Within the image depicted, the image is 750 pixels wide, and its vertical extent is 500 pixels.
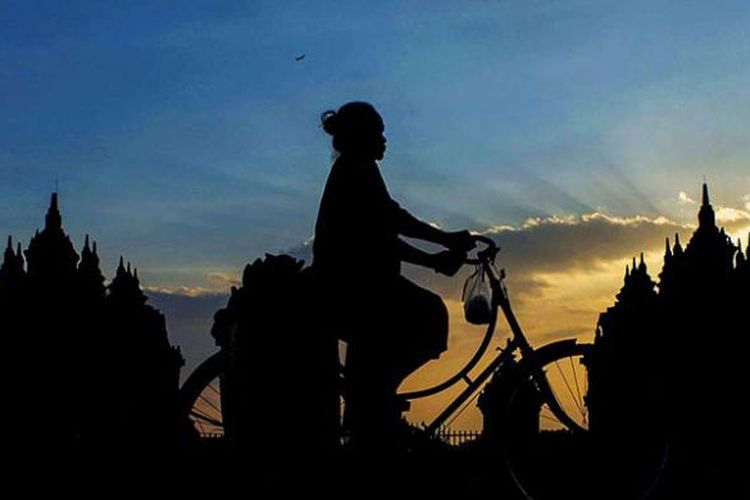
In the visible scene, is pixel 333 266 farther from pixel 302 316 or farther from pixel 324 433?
pixel 324 433

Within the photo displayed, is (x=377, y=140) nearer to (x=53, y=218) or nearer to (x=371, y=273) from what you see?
(x=371, y=273)

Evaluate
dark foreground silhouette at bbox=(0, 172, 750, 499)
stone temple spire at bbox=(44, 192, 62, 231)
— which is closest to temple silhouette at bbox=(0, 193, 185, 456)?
stone temple spire at bbox=(44, 192, 62, 231)

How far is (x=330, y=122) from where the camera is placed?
42.4ft

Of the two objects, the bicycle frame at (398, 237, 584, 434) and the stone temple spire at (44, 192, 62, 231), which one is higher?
the stone temple spire at (44, 192, 62, 231)

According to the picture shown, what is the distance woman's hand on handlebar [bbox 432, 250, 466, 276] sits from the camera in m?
12.9

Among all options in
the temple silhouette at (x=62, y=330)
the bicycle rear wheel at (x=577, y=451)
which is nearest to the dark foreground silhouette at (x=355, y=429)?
the bicycle rear wheel at (x=577, y=451)

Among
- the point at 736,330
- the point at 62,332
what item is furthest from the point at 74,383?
the point at 736,330

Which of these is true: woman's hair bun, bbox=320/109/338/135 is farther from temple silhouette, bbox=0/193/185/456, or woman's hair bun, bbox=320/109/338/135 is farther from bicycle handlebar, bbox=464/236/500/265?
temple silhouette, bbox=0/193/185/456

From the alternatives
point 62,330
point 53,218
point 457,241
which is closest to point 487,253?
point 457,241

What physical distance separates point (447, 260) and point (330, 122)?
1511mm

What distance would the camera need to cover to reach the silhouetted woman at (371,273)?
12.5m

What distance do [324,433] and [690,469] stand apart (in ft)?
10.4

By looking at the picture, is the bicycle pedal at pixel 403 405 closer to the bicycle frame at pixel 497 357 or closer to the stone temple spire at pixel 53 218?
the bicycle frame at pixel 497 357

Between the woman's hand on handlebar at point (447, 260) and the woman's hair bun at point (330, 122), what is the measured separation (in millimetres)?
1347
